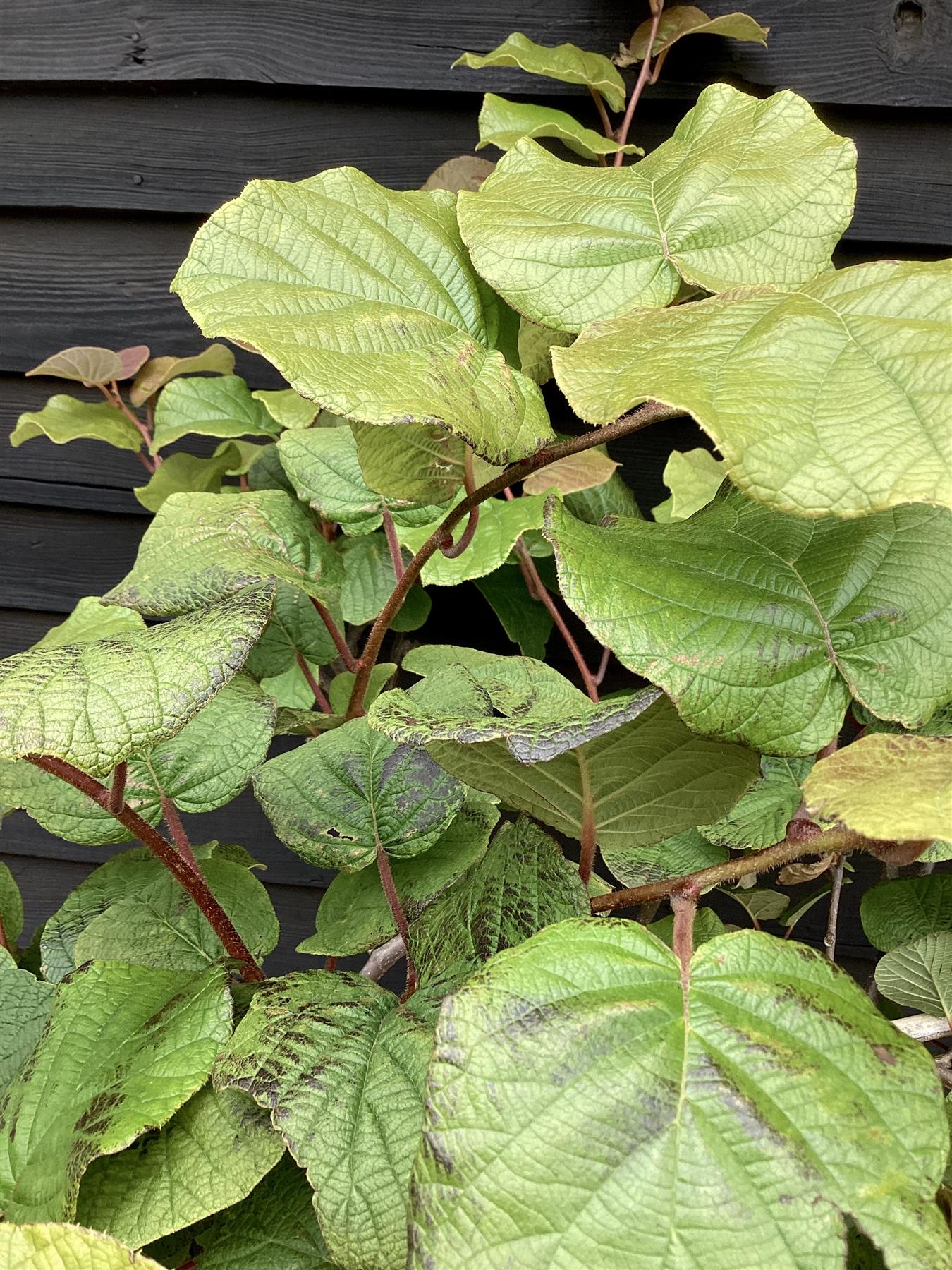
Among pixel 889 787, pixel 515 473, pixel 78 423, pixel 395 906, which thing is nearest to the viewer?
pixel 889 787

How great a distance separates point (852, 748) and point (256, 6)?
118cm

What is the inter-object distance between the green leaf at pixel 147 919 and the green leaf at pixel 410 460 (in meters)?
0.29

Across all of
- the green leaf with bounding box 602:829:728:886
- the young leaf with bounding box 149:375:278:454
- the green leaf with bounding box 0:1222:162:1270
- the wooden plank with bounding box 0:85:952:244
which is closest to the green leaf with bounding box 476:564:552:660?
the young leaf with bounding box 149:375:278:454

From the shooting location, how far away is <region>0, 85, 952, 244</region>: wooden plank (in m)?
1.02

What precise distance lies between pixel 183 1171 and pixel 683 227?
485mm

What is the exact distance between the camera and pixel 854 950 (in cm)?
Result: 136

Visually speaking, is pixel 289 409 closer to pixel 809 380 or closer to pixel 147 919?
pixel 147 919

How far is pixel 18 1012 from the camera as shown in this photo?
0.52 m

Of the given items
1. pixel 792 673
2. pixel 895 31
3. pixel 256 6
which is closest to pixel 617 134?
pixel 895 31

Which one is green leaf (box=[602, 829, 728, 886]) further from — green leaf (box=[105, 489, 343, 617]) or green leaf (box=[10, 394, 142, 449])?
green leaf (box=[10, 394, 142, 449])

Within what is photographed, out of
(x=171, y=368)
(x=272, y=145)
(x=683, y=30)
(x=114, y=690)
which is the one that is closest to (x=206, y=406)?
(x=171, y=368)

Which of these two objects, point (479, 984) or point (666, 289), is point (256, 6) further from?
point (479, 984)

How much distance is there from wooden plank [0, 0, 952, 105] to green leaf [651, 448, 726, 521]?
433 millimetres

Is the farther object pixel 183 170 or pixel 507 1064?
pixel 183 170
